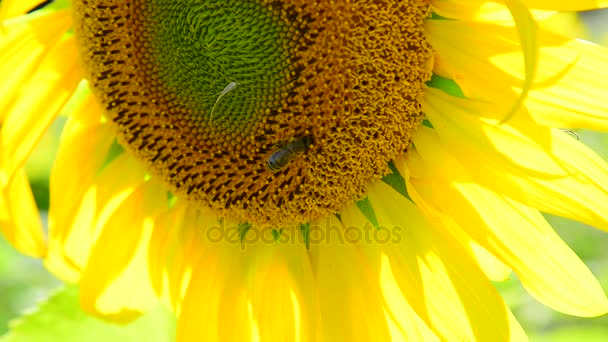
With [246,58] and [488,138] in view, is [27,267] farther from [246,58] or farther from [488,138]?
[488,138]

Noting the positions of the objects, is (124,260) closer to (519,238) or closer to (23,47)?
(23,47)

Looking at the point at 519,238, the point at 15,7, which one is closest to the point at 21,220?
the point at 15,7

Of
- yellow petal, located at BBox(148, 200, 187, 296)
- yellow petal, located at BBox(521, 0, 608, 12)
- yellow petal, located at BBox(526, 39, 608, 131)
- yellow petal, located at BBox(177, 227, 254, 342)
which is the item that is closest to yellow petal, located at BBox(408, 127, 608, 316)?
yellow petal, located at BBox(526, 39, 608, 131)

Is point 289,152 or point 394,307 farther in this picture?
point 394,307

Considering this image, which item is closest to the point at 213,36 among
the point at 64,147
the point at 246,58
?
the point at 246,58

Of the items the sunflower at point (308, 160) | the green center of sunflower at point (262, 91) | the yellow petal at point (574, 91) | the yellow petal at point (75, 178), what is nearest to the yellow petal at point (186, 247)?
the sunflower at point (308, 160)

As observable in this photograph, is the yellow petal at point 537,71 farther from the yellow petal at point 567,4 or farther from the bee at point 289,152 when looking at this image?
Answer: the bee at point 289,152

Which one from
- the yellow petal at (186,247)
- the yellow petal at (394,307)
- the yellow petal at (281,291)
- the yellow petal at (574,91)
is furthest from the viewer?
the yellow petal at (186,247)
